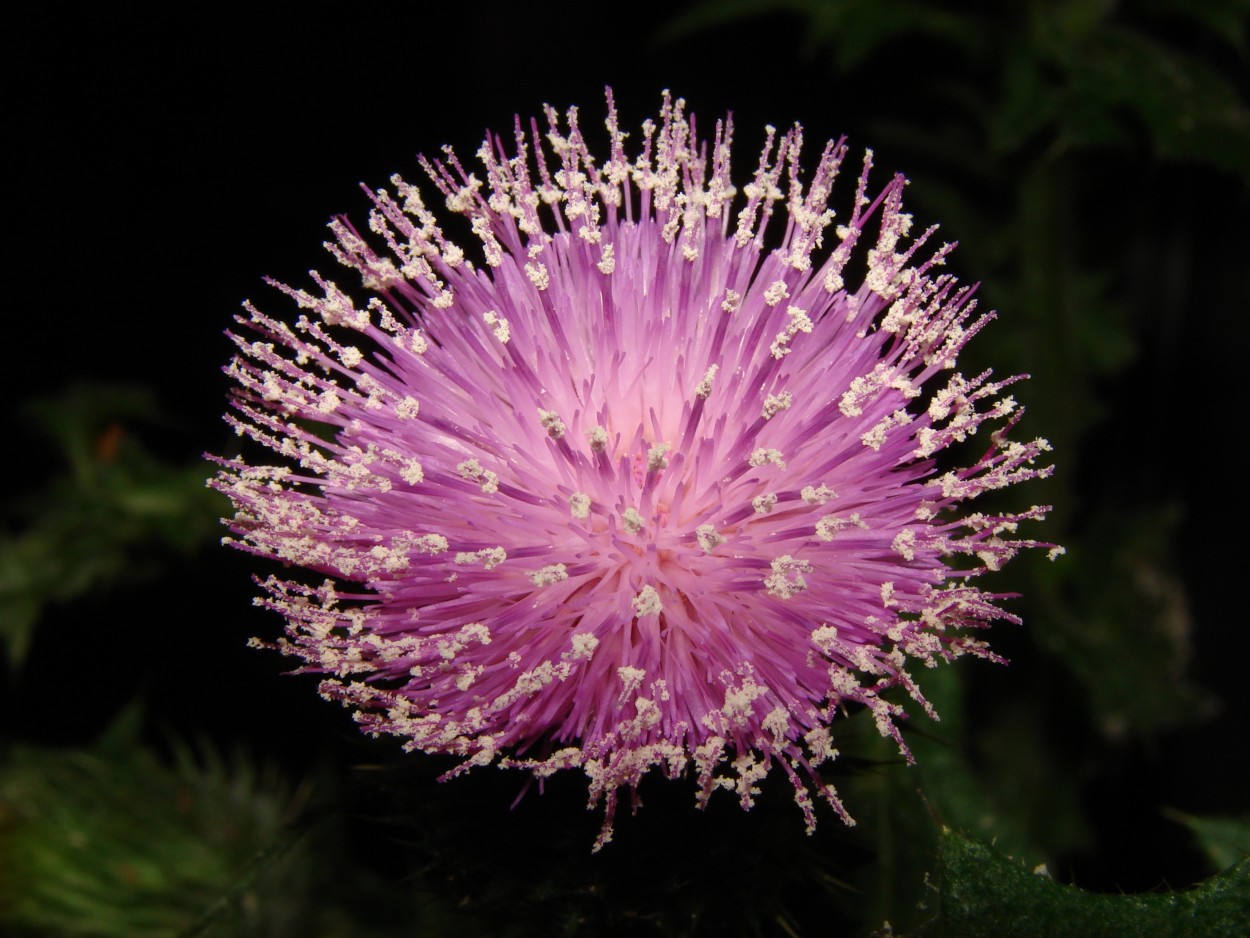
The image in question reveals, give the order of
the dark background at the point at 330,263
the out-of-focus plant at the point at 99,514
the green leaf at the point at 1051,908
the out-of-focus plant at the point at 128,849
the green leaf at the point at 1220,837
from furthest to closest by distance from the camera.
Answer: the dark background at the point at 330,263 → the out-of-focus plant at the point at 99,514 → the out-of-focus plant at the point at 128,849 → the green leaf at the point at 1220,837 → the green leaf at the point at 1051,908

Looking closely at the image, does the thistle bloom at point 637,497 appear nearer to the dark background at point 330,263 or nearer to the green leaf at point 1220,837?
the green leaf at point 1220,837

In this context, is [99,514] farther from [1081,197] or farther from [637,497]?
[1081,197]

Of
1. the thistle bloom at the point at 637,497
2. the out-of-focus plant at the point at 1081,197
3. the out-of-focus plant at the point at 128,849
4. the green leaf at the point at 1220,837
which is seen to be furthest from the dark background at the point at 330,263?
the thistle bloom at the point at 637,497

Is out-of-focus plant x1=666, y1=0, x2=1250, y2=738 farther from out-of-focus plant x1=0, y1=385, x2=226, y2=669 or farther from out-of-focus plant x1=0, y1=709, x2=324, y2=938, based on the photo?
out-of-focus plant x1=0, y1=709, x2=324, y2=938

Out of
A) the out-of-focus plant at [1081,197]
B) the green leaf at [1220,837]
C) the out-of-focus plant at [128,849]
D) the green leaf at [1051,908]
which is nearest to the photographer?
the green leaf at [1051,908]

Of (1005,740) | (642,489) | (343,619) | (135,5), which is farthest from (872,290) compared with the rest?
(135,5)

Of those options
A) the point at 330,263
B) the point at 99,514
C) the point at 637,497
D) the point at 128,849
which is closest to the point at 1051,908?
the point at 637,497
